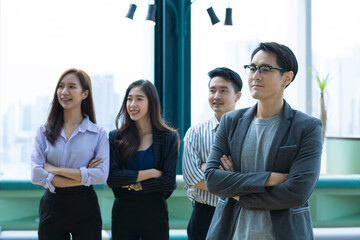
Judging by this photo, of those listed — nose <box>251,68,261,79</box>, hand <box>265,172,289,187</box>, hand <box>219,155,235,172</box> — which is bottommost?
hand <box>265,172,289,187</box>

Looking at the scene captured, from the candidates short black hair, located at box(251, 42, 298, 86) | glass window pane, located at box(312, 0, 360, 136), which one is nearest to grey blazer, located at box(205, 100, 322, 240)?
short black hair, located at box(251, 42, 298, 86)

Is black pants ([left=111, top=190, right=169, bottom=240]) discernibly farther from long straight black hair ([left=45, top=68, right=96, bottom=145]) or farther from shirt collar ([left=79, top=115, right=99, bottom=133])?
long straight black hair ([left=45, top=68, right=96, bottom=145])

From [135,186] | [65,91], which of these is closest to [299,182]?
[135,186]

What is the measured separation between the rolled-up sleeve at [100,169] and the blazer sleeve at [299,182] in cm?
103

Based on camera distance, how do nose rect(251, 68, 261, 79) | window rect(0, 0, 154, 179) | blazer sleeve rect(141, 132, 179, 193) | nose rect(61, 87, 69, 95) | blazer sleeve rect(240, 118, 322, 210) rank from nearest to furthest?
blazer sleeve rect(240, 118, 322, 210), nose rect(251, 68, 261, 79), blazer sleeve rect(141, 132, 179, 193), nose rect(61, 87, 69, 95), window rect(0, 0, 154, 179)

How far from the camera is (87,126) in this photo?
9.03 feet

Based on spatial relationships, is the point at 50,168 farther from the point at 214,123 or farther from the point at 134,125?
the point at 214,123

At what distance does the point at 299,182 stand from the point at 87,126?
149cm

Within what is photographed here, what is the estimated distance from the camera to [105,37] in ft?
15.8

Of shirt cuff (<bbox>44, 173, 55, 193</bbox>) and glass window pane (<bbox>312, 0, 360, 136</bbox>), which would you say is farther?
glass window pane (<bbox>312, 0, 360, 136</bbox>)

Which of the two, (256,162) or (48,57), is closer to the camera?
(256,162)

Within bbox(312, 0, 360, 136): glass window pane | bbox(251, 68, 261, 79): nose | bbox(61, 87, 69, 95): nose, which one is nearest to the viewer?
bbox(251, 68, 261, 79): nose

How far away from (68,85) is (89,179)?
659 millimetres

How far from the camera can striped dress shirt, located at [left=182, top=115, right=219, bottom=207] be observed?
257 centimetres
